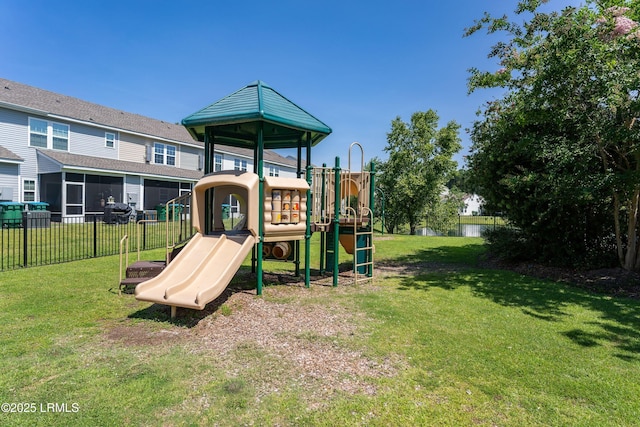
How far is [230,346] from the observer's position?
4441 millimetres

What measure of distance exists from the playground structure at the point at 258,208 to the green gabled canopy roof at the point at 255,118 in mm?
18

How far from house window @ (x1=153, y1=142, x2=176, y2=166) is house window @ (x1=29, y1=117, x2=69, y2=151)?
237 inches

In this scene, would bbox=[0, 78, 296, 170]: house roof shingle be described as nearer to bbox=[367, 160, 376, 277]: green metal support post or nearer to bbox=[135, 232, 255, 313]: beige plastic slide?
bbox=[367, 160, 376, 277]: green metal support post

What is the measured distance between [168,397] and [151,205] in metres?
23.1

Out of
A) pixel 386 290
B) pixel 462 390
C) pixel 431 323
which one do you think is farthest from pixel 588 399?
pixel 386 290

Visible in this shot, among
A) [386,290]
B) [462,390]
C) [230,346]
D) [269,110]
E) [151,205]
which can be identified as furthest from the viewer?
[151,205]

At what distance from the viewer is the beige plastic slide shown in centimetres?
509

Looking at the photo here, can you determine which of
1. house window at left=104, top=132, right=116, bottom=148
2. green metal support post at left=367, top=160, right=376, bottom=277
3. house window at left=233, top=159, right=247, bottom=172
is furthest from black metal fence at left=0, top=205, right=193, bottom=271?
house window at left=233, top=159, right=247, bottom=172

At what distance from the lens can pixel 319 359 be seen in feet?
13.5

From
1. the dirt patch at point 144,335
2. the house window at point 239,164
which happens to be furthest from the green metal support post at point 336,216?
the house window at point 239,164

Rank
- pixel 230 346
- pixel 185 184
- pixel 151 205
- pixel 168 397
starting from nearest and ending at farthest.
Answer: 1. pixel 168 397
2. pixel 230 346
3. pixel 151 205
4. pixel 185 184

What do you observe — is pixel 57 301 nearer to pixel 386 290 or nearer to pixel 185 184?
pixel 386 290

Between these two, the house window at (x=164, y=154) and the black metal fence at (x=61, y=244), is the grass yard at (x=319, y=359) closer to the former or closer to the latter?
the black metal fence at (x=61, y=244)

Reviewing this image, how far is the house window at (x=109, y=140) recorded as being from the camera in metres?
22.4
